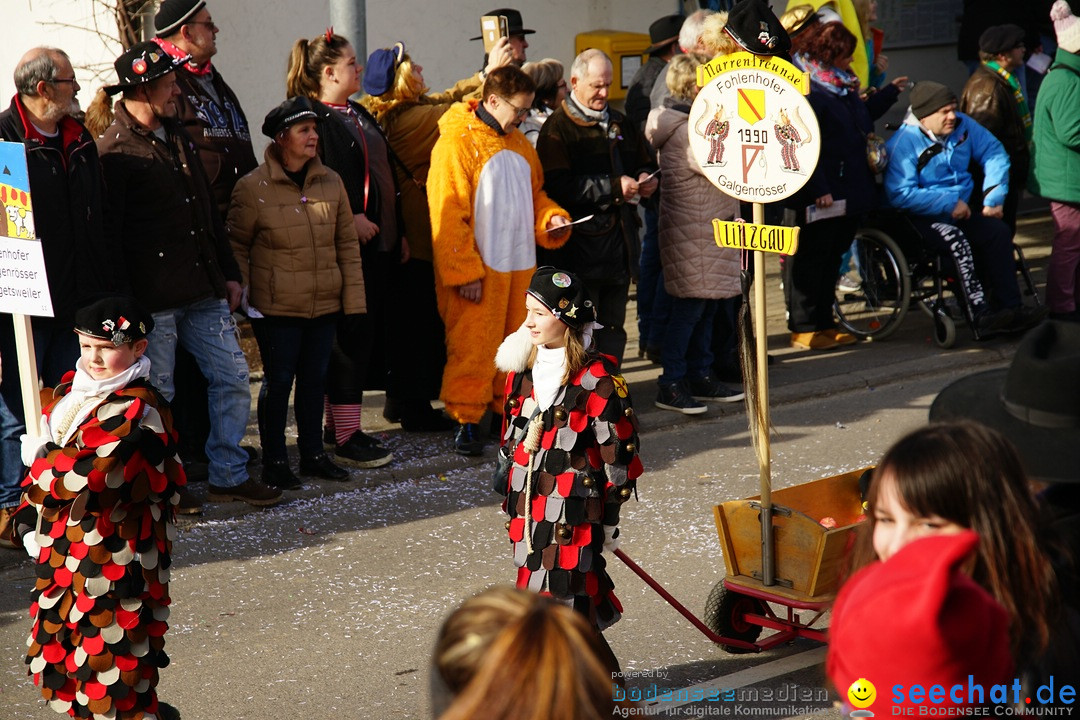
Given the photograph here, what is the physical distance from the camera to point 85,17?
29.5 feet

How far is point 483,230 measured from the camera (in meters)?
7.55

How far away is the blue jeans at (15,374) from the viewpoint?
624cm

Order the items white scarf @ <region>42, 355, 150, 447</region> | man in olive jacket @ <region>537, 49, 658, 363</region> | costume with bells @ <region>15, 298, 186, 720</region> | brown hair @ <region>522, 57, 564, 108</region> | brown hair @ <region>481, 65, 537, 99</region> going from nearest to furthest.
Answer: costume with bells @ <region>15, 298, 186, 720</region> < white scarf @ <region>42, 355, 150, 447</region> < brown hair @ <region>481, 65, 537, 99</region> < man in olive jacket @ <region>537, 49, 658, 363</region> < brown hair @ <region>522, 57, 564, 108</region>

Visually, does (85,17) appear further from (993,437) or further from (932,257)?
(993,437)

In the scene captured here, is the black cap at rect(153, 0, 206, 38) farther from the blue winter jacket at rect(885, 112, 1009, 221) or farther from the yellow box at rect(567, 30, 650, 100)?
the blue winter jacket at rect(885, 112, 1009, 221)

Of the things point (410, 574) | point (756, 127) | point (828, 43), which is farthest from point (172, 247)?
point (828, 43)

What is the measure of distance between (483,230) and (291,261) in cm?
120

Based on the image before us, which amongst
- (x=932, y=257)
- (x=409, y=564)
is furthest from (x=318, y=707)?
(x=932, y=257)

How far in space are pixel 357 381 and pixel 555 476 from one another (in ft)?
10.4

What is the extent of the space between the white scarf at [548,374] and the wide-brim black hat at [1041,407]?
1.91 metres

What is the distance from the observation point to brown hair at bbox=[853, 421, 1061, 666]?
2436 millimetres

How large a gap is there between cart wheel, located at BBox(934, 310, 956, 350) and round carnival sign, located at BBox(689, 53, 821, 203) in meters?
5.19

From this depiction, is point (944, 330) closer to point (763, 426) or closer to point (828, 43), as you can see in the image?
point (828, 43)

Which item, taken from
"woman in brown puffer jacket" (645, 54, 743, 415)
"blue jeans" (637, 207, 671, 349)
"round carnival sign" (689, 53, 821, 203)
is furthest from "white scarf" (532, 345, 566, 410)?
"blue jeans" (637, 207, 671, 349)
